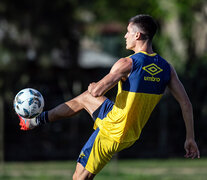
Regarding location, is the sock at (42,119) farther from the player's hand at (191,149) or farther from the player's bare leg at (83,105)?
the player's hand at (191,149)

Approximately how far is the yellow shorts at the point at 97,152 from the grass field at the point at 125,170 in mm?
5902

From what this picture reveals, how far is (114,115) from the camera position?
22.0 ft

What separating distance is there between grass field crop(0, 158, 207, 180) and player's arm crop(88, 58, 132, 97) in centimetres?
665

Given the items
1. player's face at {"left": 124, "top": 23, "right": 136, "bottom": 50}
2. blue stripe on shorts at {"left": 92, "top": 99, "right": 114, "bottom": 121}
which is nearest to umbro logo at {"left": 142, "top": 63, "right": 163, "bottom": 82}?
player's face at {"left": 124, "top": 23, "right": 136, "bottom": 50}

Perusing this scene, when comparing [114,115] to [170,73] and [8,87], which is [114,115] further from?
[8,87]

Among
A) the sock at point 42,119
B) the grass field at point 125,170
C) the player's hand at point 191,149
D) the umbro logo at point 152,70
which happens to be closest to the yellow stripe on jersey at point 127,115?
the umbro logo at point 152,70

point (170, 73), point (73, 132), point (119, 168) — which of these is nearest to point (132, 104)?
point (170, 73)

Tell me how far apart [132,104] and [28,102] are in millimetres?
1403

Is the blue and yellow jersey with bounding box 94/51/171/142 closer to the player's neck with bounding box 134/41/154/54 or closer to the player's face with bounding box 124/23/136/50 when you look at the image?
the player's neck with bounding box 134/41/154/54

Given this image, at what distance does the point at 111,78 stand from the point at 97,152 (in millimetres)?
1116

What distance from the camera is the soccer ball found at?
684 cm

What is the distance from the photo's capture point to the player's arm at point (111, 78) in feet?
20.0

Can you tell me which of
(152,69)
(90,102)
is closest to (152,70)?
(152,69)

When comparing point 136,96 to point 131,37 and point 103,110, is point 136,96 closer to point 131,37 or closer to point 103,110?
point 103,110
